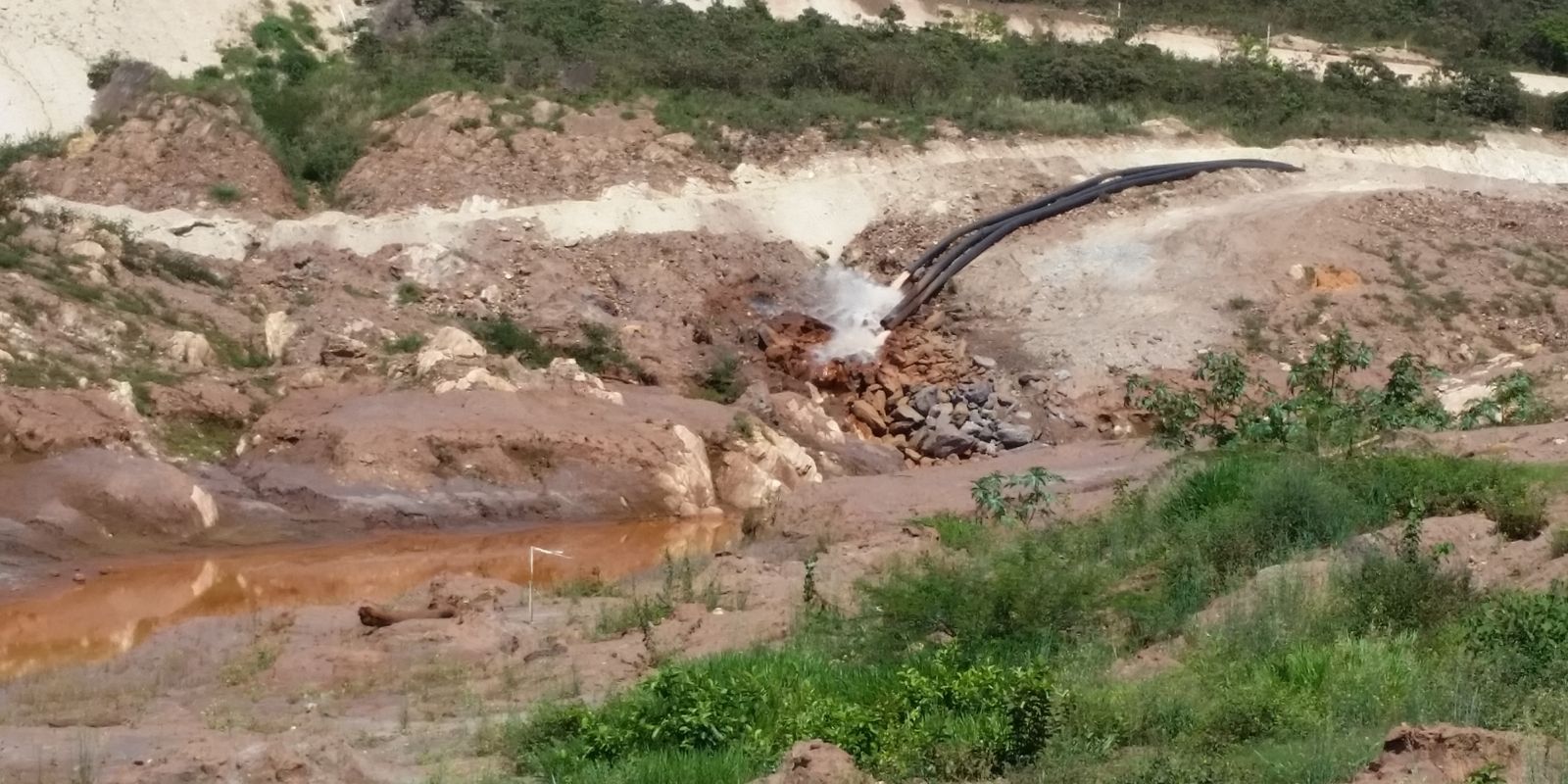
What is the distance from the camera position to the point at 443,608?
13445 mm

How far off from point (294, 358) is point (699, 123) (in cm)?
1133

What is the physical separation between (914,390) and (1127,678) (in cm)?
1476

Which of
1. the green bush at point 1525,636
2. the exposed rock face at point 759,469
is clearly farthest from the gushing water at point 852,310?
the green bush at point 1525,636

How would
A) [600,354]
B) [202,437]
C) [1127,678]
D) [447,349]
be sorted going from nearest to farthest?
[1127,678] < [202,437] < [447,349] < [600,354]

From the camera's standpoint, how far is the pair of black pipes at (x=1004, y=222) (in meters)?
26.4

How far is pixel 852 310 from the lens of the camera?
26.0m

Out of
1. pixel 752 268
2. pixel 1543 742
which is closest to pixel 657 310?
pixel 752 268

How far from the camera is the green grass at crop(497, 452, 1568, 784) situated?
760 centimetres

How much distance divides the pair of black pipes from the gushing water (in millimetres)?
285

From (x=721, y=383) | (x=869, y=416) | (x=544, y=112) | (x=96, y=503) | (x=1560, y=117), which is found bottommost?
(x=869, y=416)

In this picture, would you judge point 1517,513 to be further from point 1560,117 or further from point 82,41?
point 1560,117

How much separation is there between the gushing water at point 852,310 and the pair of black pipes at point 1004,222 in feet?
0.94

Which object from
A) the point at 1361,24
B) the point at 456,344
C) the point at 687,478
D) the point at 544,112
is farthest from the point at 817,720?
the point at 1361,24

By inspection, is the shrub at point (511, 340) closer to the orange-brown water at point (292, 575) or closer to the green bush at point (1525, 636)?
the orange-brown water at point (292, 575)
